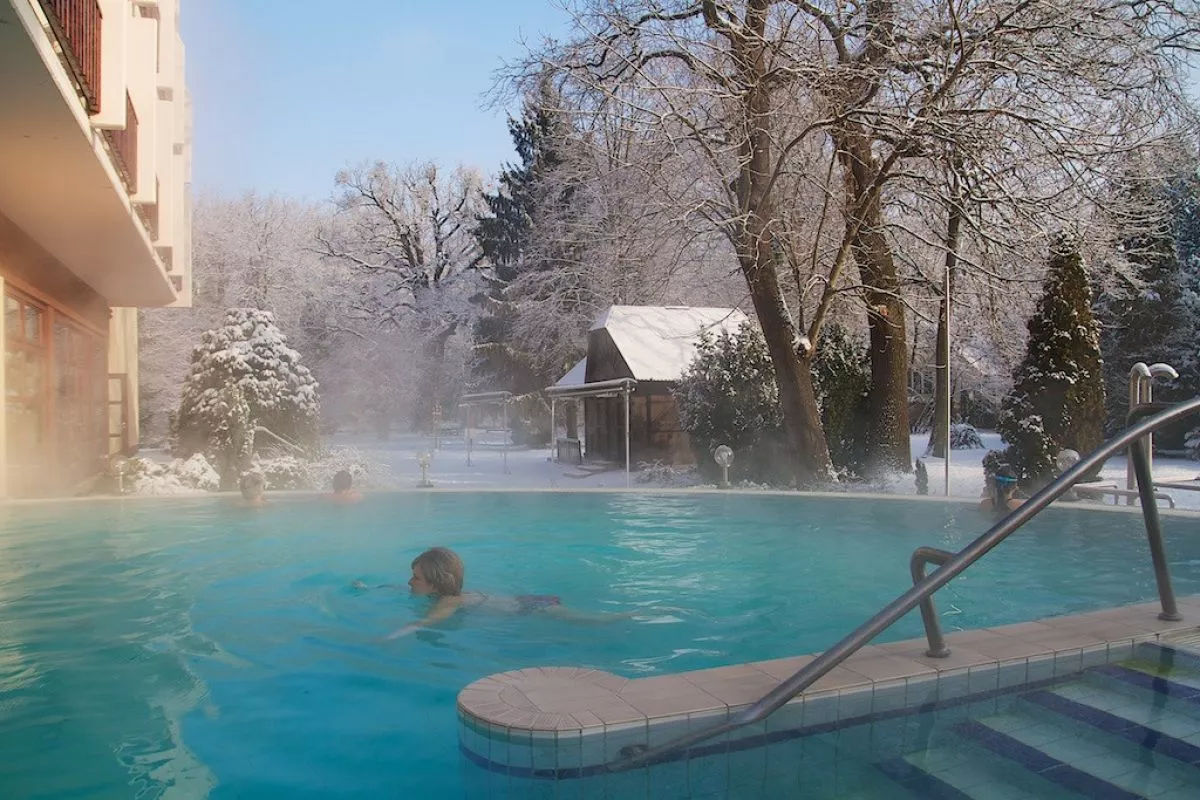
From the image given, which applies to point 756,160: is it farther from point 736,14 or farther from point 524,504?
point 524,504

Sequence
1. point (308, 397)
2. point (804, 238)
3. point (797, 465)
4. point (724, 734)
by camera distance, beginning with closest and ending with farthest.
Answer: point (724, 734) → point (797, 465) → point (804, 238) → point (308, 397)

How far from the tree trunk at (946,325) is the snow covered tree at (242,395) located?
10.7 metres

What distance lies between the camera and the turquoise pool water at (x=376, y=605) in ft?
11.8

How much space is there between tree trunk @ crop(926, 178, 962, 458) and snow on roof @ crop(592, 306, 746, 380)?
4655mm

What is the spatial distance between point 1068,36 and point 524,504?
8.87m

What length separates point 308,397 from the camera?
54.2 ft

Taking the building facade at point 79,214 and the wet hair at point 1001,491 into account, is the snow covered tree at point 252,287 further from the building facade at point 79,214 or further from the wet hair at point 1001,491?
the wet hair at point 1001,491

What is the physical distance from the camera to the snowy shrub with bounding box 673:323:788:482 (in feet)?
51.2

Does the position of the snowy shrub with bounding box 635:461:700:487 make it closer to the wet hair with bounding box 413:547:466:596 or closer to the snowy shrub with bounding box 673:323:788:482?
the snowy shrub with bounding box 673:323:788:482

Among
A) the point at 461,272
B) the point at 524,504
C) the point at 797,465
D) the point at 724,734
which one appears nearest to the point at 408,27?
the point at 524,504

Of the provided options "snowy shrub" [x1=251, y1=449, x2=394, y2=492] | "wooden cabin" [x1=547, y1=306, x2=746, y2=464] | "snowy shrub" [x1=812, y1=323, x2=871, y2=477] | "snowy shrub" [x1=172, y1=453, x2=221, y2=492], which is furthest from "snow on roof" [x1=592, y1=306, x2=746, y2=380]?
"snowy shrub" [x1=172, y1=453, x2=221, y2=492]

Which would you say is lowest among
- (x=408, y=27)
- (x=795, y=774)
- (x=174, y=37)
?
(x=795, y=774)

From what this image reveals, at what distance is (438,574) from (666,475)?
1228cm

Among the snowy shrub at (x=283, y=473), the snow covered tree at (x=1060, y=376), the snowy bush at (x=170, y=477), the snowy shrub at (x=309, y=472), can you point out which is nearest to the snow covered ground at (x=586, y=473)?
the snowy shrub at (x=309, y=472)
